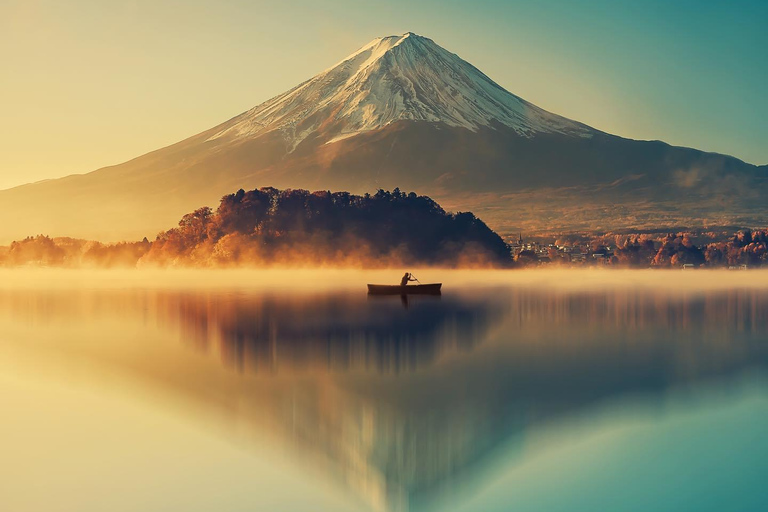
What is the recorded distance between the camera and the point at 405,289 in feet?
159

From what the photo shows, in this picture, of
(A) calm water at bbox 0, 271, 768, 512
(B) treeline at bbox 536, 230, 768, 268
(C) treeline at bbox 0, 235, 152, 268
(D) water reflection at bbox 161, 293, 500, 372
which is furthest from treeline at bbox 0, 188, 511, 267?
(A) calm water at bbox 0, 271, 768, 512

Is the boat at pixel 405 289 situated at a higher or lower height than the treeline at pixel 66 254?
lower

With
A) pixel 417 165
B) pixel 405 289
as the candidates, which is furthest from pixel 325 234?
pixel 417 165

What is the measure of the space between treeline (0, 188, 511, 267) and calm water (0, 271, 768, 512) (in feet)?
152

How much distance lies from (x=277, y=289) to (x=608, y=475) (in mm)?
47358

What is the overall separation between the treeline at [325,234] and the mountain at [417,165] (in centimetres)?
5661

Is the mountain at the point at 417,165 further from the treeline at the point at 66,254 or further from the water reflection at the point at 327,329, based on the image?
the water reflection at the point at 327,329

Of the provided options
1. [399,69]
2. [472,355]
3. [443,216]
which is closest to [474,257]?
[443,216]

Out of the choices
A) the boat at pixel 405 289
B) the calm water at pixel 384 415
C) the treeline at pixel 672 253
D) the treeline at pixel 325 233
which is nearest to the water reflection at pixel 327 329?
the calm water at pixel 384 415

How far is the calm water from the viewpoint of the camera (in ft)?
41.2

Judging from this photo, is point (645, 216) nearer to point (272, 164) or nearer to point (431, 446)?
point (272, 164)

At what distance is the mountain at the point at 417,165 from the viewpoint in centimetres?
15225

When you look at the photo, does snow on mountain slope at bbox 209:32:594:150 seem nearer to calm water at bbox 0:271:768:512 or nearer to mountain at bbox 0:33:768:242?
mountain at bbox 0:33:768:242

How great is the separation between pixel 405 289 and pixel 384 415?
103ft
